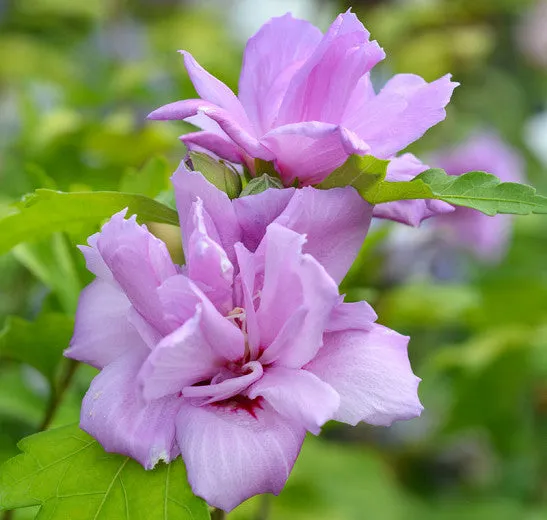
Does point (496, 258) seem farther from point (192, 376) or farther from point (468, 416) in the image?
point (192, 376)

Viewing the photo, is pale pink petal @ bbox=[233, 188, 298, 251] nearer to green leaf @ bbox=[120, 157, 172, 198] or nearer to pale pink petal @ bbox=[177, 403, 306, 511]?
pale pink petal @ bbox=[177, 403, 306, 511]

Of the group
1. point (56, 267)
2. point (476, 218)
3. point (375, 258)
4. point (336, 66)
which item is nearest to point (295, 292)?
point (336, 66)

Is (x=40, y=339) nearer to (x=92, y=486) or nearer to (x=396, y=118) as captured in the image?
(x=92, y=486)

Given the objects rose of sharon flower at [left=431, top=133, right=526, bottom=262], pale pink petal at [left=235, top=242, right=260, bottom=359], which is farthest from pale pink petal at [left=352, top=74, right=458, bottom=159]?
rose of sharon flower at [left=431, top=133, right=526, bottom=262]

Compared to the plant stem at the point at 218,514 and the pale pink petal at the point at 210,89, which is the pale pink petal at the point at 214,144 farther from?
the plant stem at the point at 218,514

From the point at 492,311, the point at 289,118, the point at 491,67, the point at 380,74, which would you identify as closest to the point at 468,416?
the point at 492,311

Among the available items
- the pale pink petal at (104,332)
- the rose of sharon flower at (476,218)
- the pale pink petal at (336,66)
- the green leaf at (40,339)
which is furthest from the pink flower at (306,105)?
the rose of sharon flower at (476,218)
